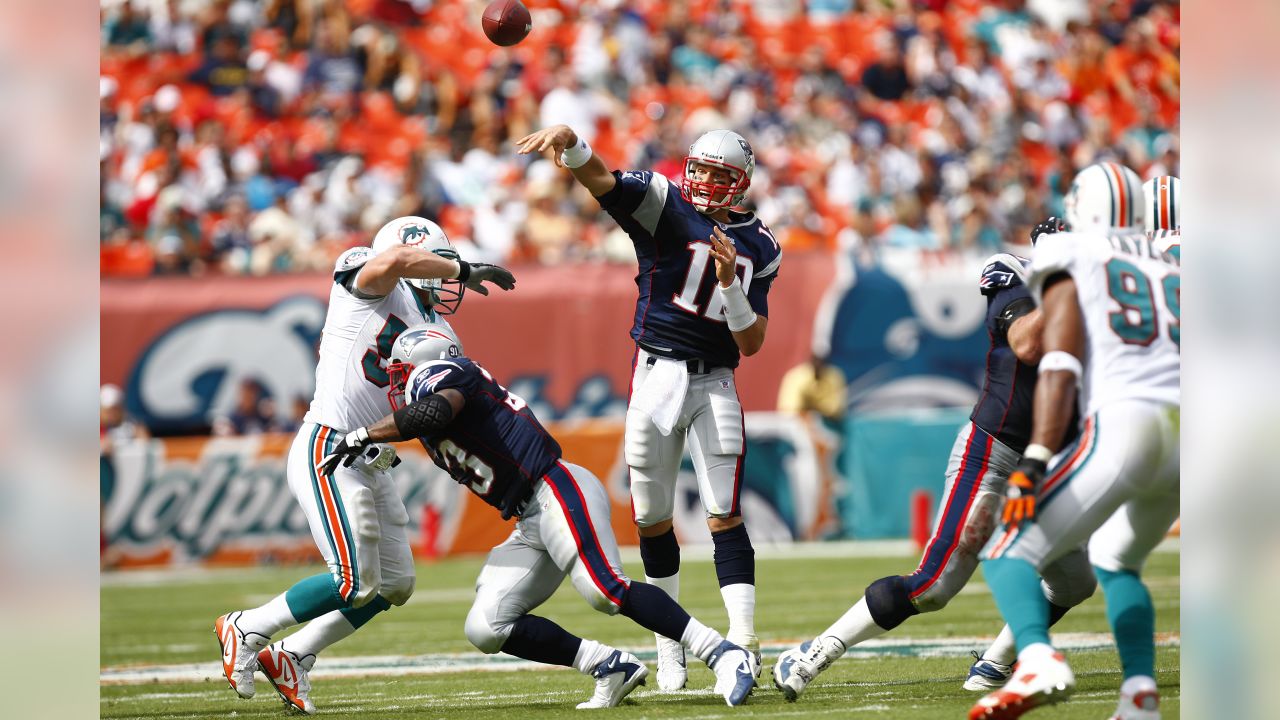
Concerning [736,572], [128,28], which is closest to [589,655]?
[736,572]

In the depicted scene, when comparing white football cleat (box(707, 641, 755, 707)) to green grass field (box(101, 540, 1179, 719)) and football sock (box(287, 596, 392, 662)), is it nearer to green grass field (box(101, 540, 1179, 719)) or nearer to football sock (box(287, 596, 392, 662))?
green grass field (box(101, 540, 1179, 719))

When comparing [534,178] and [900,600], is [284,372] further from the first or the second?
[900,600]

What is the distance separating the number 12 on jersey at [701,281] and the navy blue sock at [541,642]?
142cm

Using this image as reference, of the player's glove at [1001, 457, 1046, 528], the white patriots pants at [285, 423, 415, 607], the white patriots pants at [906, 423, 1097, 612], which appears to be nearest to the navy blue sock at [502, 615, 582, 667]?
the white patriots pants at [285, 423, 415, 607]

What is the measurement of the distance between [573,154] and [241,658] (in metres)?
2.31

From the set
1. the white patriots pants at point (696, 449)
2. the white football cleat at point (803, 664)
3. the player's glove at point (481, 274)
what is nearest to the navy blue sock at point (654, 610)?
the white football cleat at point (803, 664)

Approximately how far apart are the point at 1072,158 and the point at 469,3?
7.70 metres

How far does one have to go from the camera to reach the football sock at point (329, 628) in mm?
5652

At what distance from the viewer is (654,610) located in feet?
16.4

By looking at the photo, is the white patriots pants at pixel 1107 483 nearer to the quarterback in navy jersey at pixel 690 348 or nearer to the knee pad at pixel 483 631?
the quarterback in navy jersey at pixel 690 348

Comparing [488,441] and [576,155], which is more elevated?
[576,155]

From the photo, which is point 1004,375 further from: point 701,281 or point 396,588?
point 396,588
